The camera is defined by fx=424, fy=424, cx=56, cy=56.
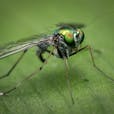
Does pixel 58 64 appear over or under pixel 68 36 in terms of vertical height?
under

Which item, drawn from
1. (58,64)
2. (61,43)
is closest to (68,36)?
(61,43)

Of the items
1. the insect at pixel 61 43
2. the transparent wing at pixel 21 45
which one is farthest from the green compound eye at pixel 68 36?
the transparent wing at pixel 21 45

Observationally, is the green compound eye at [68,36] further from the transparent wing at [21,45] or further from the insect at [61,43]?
the transparent wing at [21,45]

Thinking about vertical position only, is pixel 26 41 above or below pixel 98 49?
above

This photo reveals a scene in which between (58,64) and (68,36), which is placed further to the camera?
(58,64)

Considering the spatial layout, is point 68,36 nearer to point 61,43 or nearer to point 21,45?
point 61,43

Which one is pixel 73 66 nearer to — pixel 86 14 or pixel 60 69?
pixel 60 69

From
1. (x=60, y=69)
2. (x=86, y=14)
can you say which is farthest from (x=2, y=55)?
(x=86, y=14)
